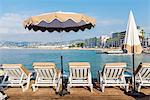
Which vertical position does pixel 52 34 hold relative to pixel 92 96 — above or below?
above

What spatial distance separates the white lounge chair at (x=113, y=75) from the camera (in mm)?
7117

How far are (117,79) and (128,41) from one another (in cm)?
105

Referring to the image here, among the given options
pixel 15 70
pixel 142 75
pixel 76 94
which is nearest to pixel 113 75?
pixel 142 75

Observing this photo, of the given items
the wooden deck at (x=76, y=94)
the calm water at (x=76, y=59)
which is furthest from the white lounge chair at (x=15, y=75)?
the calm water at (x=76, y=59)

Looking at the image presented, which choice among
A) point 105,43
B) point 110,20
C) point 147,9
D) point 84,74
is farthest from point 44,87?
point 105,43

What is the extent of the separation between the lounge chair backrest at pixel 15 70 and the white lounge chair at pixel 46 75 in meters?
0.39

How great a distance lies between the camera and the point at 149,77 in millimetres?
7445

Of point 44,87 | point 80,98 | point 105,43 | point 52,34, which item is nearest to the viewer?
point 80,98

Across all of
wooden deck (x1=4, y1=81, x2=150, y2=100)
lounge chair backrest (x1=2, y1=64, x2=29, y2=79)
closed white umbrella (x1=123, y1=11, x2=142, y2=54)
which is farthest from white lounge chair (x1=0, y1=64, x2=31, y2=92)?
closed white umbrella (x1=123, y1=11, x2=142, y2=54)

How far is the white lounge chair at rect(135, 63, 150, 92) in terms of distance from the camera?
7.11 metres

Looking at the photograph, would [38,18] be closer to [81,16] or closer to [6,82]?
[81,16]

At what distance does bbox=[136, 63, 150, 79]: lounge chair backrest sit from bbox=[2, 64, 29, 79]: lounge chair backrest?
2.95m

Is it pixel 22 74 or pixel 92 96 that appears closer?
pixel 92 96

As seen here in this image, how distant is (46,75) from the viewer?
7.34 m
